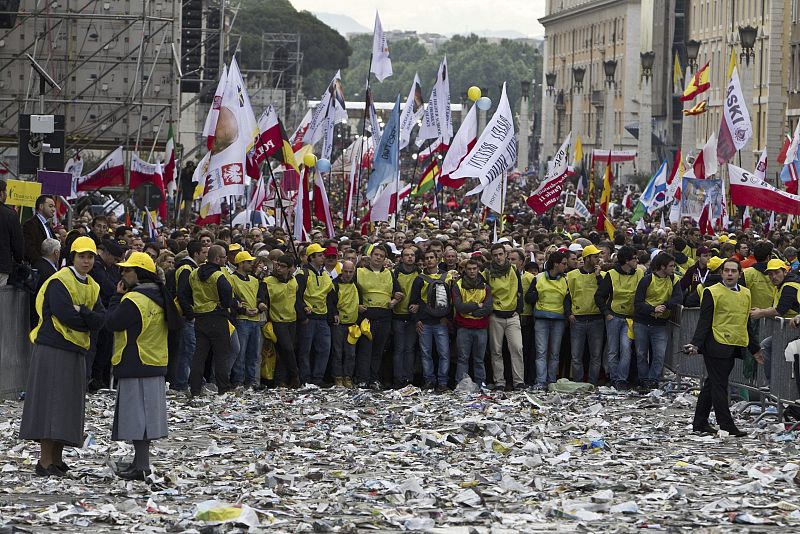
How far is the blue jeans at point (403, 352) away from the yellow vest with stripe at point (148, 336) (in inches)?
282

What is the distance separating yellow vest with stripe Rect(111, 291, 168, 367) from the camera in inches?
498

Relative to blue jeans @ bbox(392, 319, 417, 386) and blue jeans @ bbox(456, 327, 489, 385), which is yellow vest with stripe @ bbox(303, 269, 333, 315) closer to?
blue jeans @ bbox(392, 319, 417, 386)

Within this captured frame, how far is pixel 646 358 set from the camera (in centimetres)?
1956

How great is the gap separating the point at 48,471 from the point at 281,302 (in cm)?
692

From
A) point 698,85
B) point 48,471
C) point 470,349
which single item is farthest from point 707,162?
point 48,471

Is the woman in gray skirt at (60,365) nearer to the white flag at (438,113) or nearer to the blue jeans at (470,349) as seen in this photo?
the blue jeans at (470,349)

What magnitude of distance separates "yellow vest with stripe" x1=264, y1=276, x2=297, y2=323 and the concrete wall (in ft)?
Result: 9.37

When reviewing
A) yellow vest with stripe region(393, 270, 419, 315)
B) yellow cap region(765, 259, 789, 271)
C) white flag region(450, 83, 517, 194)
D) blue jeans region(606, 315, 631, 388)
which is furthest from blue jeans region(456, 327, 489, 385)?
white flag region(450, 83, 517, 194)

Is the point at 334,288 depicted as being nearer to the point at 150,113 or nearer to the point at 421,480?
the point at 421,480

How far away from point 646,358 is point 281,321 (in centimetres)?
377

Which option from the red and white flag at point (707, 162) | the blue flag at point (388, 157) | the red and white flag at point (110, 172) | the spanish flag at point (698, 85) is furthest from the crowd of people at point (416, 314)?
the spanish flag at point (698, 85)

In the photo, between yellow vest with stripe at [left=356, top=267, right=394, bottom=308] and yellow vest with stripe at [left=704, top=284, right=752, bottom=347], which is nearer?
yellow vest with stripe at [left=704, top=284, right=752, bottom=347]

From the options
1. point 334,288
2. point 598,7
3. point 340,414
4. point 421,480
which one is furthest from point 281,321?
point 598,7

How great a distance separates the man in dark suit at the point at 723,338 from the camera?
15.4m
